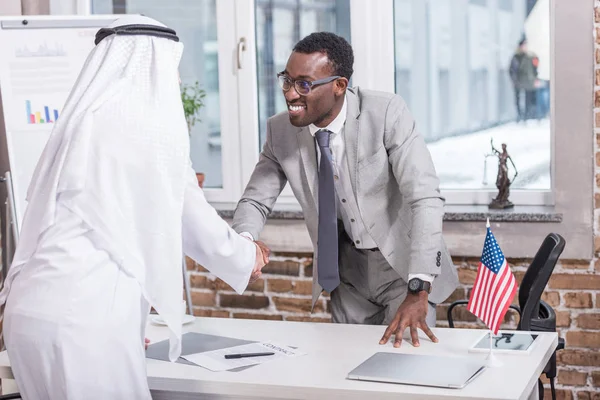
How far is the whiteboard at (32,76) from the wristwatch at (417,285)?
1931 millimetres

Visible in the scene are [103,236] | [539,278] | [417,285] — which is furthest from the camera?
[539,278]

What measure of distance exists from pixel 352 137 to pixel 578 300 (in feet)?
4.61

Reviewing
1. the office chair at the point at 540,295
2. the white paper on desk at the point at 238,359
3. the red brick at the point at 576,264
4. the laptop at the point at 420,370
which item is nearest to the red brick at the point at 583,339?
the red brick at the point at 576,264

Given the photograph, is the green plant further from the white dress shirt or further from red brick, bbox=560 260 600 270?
red brick, bbox=560 260 600 270

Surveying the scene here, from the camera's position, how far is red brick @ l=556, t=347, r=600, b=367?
3.73 metres

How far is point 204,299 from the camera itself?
4.27 m

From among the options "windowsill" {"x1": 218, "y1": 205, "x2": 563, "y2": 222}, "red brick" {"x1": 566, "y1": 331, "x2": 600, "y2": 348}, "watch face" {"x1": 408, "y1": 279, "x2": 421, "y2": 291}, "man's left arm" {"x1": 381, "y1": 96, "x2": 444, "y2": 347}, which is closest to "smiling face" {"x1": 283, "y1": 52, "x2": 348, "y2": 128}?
"man's left arm" {"x1": 381, "y1": 96, "x2": 444, "y2": 347}

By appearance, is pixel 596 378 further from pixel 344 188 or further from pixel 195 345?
pixel 195 345

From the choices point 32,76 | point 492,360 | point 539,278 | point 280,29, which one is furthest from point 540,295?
point 32,76

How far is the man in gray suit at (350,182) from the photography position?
2.85 meters

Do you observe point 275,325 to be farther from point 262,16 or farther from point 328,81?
point 262,16

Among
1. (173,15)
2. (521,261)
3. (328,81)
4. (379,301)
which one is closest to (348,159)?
(328,81)

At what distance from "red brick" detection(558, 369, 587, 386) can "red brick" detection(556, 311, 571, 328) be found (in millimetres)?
204

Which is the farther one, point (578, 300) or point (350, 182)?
point (578, 300)
